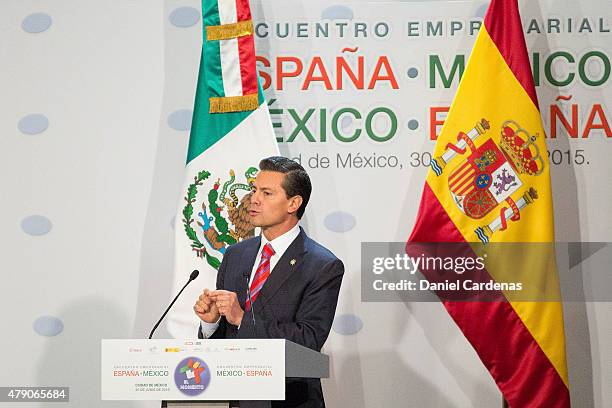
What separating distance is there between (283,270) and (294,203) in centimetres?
29

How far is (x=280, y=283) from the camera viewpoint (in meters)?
3.08

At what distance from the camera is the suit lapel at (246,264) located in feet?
10.5

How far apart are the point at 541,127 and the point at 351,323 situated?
50.6 inches

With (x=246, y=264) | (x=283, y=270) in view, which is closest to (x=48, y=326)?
(x=246, y=264)

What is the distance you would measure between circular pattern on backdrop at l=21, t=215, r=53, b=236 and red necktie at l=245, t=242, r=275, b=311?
1.48 m

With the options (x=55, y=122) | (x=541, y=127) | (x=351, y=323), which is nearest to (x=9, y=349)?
(x=55, y=122)

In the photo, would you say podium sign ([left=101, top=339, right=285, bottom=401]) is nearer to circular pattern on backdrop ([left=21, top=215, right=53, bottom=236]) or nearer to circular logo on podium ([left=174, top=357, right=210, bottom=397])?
circular logo on podium ([left=174, top=357, right=210, bottom=397])

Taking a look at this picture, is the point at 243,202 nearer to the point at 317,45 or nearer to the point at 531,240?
the point at 317,45

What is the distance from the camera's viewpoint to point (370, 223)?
13.4 ft

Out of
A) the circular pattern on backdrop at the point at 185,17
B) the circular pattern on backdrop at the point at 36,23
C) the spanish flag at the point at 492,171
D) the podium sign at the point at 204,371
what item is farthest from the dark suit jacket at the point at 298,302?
the circular pattern on backdrop at the point at 36,23

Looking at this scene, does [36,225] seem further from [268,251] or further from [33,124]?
[268,251]

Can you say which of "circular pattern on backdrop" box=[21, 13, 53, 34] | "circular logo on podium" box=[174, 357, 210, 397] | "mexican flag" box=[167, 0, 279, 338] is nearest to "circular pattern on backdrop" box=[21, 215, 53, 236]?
"mexican flag" box=[167, 0, 279, 338]

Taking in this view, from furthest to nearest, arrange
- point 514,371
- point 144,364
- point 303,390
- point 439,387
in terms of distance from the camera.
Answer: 1. point 439,387
2. point 514,371
3. point 303,390
4. point 144,364

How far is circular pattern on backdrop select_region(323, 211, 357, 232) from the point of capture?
4094 millimetres
